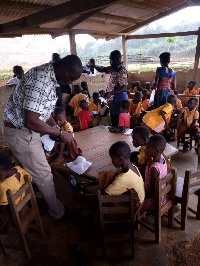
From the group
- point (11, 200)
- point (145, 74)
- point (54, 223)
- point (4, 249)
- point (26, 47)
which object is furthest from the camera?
point (26, 47)

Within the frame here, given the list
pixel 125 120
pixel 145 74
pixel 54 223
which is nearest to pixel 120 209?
pixel 54 223

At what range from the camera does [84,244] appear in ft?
7.67

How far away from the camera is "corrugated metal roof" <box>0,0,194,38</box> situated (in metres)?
3.41

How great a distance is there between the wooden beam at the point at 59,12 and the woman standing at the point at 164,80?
1948 millimetres

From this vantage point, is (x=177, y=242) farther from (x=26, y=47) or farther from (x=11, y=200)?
(x=26, y=47)

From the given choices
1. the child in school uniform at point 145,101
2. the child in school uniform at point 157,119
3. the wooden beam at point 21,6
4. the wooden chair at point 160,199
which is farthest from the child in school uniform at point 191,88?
the wooden chair at point 160,199

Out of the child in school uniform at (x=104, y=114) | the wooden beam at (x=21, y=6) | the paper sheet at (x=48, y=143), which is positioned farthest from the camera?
the child in school uniform at (x=104, y=114)

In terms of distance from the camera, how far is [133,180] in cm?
194

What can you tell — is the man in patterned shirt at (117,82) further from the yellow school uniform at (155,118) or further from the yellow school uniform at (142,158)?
the yellow school uniform at (142,158)

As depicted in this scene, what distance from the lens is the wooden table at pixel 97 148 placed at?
8.01ft

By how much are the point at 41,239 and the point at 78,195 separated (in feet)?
2.53

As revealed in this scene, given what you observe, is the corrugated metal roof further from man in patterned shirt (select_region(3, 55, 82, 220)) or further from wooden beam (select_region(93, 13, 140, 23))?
Answer: man in patterned shirt (select_region(3, 55, 82, 220))

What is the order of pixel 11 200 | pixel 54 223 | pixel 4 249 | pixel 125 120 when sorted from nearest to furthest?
pixel 11 200
pixel 4 249
pixel 54 223
pixel 125 120

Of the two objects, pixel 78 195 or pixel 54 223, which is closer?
pixel 78 195
